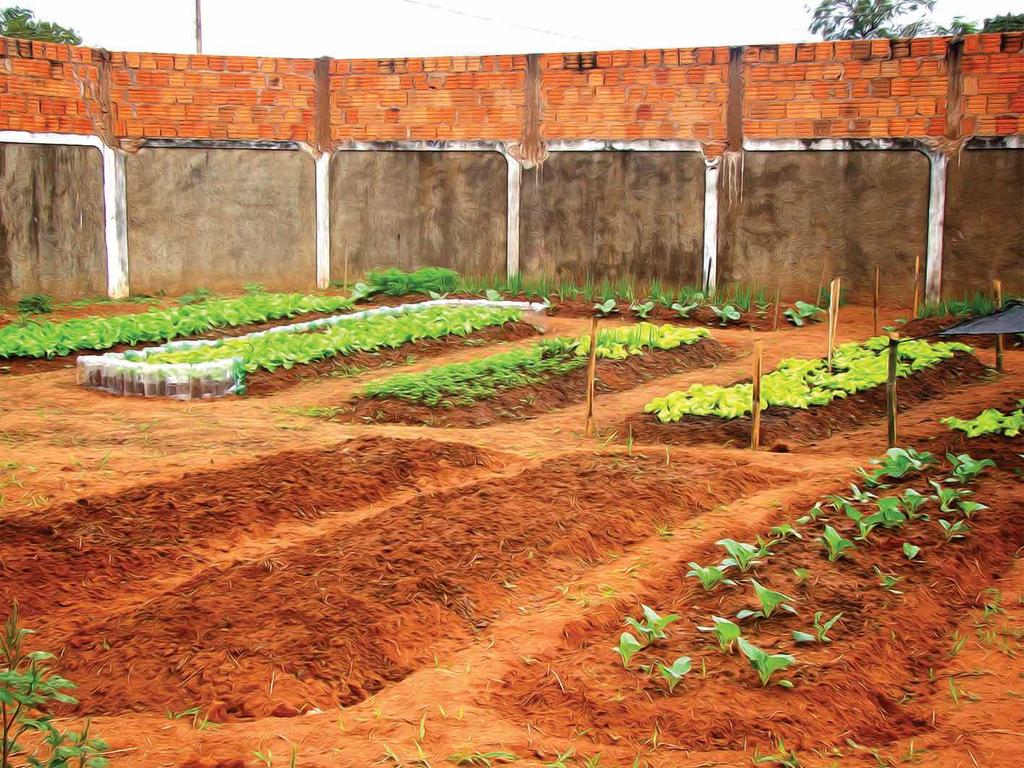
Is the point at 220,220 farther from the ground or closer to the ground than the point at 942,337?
farther from the ground

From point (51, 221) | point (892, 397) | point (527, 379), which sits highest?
point (51, 221)

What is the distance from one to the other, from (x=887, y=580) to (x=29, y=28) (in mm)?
24423

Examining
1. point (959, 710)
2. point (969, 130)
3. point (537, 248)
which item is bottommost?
point (959, 710)

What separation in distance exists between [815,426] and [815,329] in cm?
528

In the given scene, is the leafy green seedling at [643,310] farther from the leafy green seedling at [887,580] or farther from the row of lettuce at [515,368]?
the leafy green seedling at [887,580]

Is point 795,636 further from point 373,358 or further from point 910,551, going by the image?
point 373,358

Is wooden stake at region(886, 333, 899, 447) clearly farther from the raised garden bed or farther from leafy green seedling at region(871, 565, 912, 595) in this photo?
leafy green seedling at region(871, 565, 912, 595)

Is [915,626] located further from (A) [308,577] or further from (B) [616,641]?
(A) [308,577]

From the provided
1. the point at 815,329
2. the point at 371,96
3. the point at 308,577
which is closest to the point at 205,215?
the point at 371,96

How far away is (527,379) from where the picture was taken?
998 centimetres

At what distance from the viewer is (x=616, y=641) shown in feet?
15.5

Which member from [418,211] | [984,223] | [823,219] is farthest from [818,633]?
[418,211]

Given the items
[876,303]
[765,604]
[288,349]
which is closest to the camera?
[765,604]

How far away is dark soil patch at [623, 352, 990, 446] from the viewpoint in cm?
833
